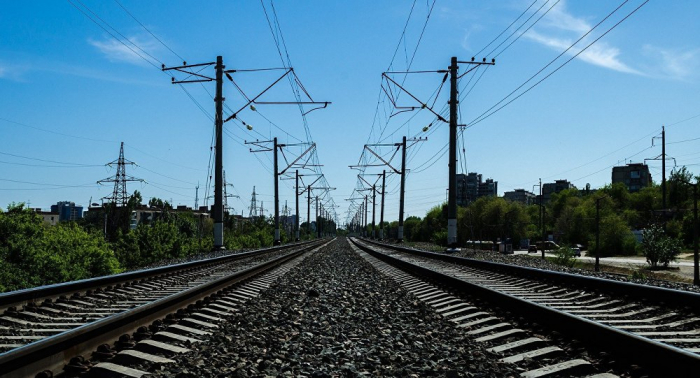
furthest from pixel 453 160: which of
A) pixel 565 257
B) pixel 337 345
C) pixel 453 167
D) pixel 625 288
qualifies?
pixel 337 345

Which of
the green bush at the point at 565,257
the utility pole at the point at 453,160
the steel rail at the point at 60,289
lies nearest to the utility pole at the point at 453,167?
the utility pole at the point at 453,160

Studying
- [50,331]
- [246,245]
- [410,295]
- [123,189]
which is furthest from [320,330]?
[123,189]

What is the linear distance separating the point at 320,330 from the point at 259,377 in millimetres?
2199

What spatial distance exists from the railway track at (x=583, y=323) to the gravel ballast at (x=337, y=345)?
32 centimetres

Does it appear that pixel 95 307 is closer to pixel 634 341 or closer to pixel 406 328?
pixel 406 328

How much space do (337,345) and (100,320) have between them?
86.6 inches

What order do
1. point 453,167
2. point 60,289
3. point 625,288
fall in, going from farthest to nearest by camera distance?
1. point 453,167
2. point 60,289
3. point 625,288

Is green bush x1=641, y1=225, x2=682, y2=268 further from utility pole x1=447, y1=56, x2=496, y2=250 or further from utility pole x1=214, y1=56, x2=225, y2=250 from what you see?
utility pole x1=214, y1=56, x2=225, y2=250

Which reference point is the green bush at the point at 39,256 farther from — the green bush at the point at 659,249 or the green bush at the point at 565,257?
the green bush at the point at 659,249

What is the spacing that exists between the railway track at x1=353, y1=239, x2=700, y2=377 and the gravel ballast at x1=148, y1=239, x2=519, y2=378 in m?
0.32

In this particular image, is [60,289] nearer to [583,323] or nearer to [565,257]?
[583,323]

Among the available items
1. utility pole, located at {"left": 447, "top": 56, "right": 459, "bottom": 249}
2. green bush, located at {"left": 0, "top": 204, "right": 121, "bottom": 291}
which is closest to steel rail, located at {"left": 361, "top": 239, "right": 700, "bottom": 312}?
green bush, located at {"left": 0, "top": 204, "right": 121, "bottom": 291}

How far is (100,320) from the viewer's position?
538 centimetres

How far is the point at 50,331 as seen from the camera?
19.7 feet
